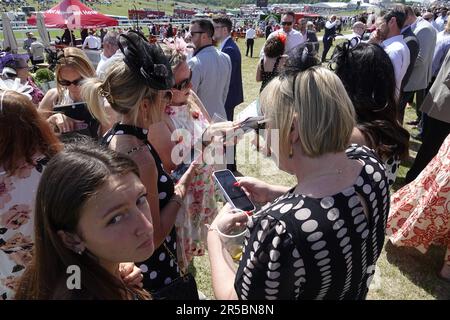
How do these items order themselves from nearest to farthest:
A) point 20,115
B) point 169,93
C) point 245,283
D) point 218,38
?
1. point 245,283
2. point 20,115
3. point 169,93
4. point 218,38

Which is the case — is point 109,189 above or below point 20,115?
below

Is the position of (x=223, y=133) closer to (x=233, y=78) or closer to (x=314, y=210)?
(x=314, y=210)

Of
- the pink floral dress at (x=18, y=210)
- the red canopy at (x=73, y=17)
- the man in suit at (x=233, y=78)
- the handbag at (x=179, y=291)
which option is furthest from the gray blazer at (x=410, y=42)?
the red canopy at (x=73, y=17)

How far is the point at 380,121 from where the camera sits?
2078 mm

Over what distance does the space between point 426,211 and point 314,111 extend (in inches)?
98.9

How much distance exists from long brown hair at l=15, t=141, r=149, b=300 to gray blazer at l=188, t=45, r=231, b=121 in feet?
10.3

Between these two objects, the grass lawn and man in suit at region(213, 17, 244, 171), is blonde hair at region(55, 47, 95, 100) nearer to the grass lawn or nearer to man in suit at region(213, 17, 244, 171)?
the grass lawn

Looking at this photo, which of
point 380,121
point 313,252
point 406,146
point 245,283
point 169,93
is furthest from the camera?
point 406,146

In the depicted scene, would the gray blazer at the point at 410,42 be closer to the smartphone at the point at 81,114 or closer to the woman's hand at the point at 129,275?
the smartphone at the point at 81,114

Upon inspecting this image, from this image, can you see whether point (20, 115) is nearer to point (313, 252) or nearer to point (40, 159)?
point (40, 159)
